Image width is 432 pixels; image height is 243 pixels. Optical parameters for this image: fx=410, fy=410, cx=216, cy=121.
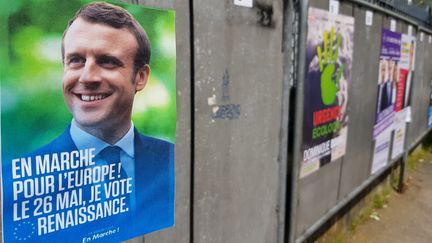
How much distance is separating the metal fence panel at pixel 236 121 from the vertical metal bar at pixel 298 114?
0.12 metres

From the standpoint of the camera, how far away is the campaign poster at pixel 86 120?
1.33 metres

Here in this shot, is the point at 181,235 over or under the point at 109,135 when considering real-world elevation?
under

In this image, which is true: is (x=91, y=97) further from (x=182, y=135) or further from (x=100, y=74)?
(x=182, y=135)

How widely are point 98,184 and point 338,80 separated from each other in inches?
89.1

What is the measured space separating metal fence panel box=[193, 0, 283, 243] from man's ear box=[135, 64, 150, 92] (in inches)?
12.7

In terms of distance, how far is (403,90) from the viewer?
503 cm

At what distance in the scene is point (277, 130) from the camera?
2.61 metres

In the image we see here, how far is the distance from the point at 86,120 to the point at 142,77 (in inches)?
11.7

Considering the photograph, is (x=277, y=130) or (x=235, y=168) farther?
(x=277, y=130)

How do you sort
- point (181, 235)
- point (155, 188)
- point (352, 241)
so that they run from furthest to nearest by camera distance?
point (352, 241) → point (181, 235) → point (155, 188)

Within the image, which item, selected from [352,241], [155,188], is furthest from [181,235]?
[352,241]

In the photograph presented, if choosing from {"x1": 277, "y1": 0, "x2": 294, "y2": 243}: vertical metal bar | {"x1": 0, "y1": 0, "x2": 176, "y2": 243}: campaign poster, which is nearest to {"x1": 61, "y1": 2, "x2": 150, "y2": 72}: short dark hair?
{"x1": 0, "y1": 0, "x2": 176, "y2": 243}: campaign poster

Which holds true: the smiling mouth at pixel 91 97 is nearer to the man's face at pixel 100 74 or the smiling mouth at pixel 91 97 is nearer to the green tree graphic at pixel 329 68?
the man's face at pixel 100 74

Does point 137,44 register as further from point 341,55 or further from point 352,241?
point 352,241
